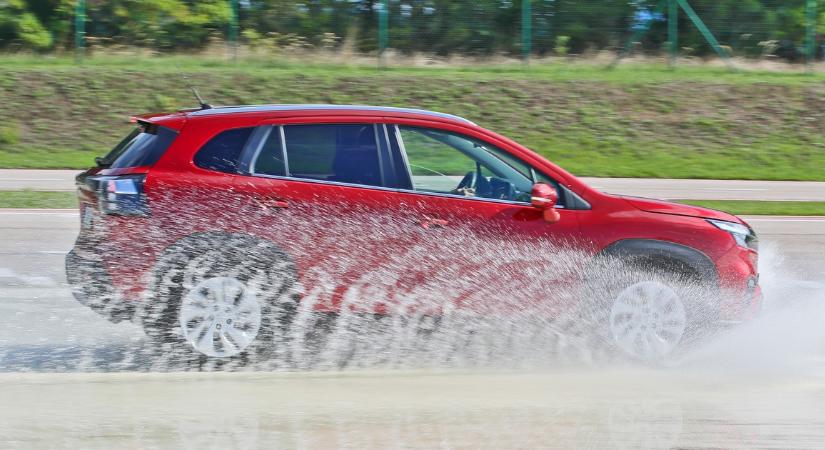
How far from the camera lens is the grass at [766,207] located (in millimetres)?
15938

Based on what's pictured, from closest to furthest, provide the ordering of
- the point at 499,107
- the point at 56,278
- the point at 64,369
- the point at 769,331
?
the point at 64,369, the point at 769,331, the point at 56,278, the point at 499,107

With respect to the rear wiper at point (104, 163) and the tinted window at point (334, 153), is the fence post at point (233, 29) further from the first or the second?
the tinted window at point (334, 153)

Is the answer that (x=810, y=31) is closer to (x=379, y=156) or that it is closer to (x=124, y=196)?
(x=379, y=156)

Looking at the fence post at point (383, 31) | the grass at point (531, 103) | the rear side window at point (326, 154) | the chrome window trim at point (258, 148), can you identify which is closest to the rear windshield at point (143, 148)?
the chrome window trim at point (258, 148)

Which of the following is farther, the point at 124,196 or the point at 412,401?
the point at 124,196

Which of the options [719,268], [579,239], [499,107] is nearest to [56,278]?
[579,239]

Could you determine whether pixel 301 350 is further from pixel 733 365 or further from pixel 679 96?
pixel 679 96

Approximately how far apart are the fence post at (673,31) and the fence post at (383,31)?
23.3 feet

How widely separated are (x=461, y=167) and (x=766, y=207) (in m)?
10.6

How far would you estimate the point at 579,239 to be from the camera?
6898 millimetres

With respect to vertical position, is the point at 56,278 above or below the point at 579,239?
below

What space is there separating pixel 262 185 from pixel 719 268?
297 centimetres

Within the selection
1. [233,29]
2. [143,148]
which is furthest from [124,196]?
[233,29]

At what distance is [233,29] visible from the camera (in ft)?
90.1
